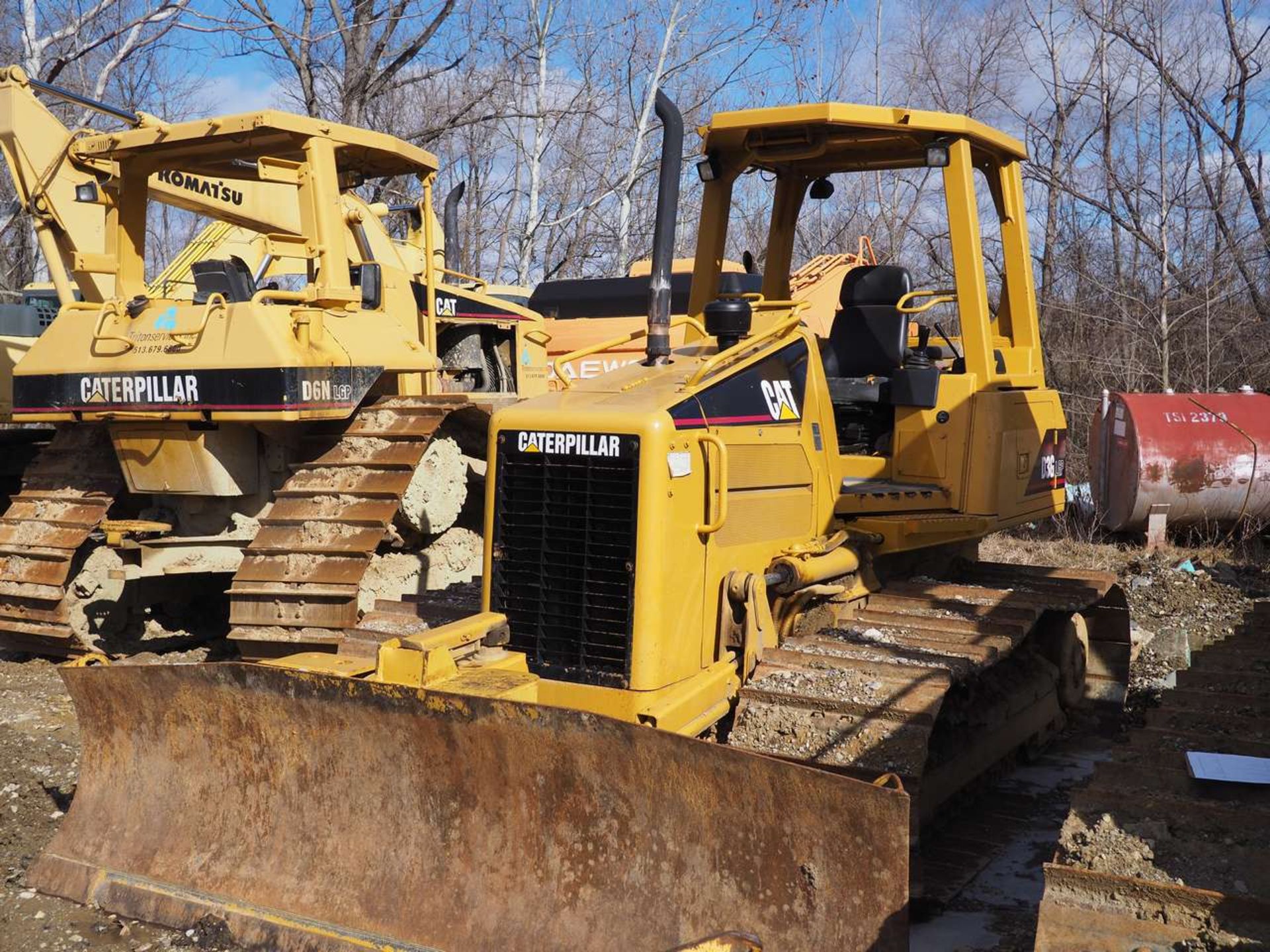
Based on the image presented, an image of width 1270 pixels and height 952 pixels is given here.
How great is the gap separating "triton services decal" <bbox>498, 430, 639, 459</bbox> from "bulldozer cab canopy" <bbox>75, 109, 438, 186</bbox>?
3.36m

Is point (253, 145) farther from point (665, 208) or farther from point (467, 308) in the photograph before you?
point (665, 208)

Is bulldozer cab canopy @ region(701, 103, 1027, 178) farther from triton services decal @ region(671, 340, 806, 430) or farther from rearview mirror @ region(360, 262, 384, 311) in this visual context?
rearview mirror @ region(360, 262, 384, 311)

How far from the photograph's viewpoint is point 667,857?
3.93 m

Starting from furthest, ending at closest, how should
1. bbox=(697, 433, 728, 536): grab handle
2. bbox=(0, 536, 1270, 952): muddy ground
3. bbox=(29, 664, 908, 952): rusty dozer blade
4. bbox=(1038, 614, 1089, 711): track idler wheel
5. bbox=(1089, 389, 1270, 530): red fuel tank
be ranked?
bbox=(1089, 389, 1270, 530): red fuel tank < bbox=(1038, 614, 1089, 711): track idler wheel < bbox=(697, 433, 728, 536): grab handle < bbox=(0, 536, 1270, 952): muddy ground < bbox=(29, 664, 908, 952): rusty dozer blade

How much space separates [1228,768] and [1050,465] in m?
2.78

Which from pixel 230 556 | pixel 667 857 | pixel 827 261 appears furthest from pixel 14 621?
pixel 827 261

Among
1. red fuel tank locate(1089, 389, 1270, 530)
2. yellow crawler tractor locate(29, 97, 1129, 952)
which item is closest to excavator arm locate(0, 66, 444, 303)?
yellow crawler tractor locate(29, 97, 1129, 952)

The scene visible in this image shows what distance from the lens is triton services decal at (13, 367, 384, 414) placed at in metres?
7.03

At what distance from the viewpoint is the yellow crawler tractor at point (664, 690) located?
3900 mm

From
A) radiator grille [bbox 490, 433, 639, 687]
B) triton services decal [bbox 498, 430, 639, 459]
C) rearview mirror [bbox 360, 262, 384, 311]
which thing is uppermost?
rearview mirror [bbox 360, 262, 384, 311]

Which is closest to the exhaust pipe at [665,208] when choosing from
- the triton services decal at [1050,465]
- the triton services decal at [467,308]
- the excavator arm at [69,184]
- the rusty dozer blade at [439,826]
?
the rusty dozer blade at [439,826]

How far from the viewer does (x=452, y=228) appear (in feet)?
38.2

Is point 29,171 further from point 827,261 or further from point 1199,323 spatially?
point 1199,323

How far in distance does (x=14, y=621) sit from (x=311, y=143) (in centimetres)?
314
